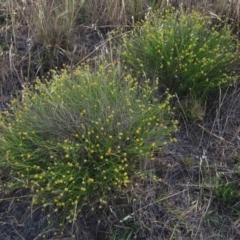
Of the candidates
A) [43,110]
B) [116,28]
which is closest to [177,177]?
[43,110]

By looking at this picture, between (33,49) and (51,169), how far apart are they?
126 cm

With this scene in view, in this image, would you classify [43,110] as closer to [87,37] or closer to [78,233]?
[78,233]

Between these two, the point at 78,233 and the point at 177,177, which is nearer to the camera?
the point at 78,233

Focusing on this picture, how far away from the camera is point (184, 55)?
335cm

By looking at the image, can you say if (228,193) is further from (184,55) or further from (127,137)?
(184,55)

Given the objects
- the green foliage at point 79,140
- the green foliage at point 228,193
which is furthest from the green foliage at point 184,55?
the green foliage at point 228,193

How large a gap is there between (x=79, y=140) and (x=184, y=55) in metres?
0.88

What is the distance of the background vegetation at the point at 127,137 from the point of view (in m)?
2.90

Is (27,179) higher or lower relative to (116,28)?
lower

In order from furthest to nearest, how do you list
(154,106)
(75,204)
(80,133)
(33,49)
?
(33,49)
(154,106)
(80,133)
(75,204)

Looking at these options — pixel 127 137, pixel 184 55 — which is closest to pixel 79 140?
pixel 127 137

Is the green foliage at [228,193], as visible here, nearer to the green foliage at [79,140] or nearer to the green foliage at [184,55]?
the green foliage at [79,140]

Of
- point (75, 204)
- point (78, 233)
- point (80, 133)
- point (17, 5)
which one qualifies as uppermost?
point (17, 5)

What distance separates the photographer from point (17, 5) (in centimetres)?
387
